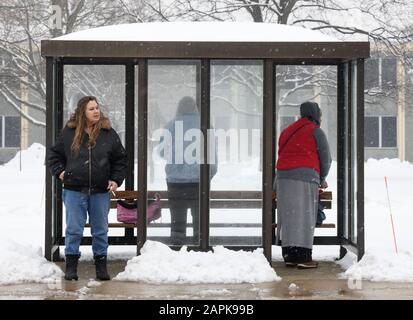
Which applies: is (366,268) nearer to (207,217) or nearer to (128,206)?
(207,217)

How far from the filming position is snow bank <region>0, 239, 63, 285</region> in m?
8.14

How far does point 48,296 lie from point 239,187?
252 centimetres

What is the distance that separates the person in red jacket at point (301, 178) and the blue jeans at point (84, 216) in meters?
1.97

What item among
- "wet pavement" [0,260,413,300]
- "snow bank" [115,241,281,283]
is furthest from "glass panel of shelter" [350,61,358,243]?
"snow bank" [115,241,281,283]

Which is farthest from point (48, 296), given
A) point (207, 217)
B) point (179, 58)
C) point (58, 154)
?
point (179, 58)

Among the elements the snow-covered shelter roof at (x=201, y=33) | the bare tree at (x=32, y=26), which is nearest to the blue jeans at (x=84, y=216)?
the snow-covered shelter roof at (x=201, y=33)

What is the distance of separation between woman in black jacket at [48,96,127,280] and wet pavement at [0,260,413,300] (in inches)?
19.8

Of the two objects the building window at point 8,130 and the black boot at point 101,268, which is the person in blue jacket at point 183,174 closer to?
the black boot at point 101,268

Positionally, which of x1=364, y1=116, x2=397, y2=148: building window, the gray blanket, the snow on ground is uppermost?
x1=364, y1=116, x2=397, y2=148: building window

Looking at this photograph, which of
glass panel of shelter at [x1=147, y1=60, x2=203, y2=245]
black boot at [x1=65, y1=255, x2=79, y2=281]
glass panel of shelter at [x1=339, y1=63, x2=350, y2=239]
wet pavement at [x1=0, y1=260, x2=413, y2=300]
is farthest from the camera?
glass panel of shelter at [x1=339, y1=63, x2=350, y2=239]

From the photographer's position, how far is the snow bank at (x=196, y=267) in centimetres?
814

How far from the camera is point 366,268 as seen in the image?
8.52 metres

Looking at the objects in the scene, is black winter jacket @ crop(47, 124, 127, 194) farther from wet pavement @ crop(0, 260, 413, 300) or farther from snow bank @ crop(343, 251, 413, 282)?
snow bank @ crop(343, 251, 413, 282)

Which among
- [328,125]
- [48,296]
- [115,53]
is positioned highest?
[115,53]
